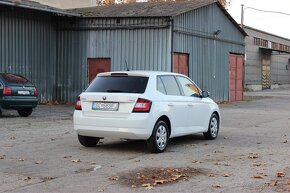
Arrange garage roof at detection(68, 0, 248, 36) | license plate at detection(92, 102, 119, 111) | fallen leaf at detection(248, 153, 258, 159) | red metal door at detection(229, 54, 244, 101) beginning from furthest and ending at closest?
red metal door at detection(229, 54, 244, 101), garage roof at detection(68, 0, 248, 36), license plate at detection(92, 102, 119, 111), fallen leaf at detection(248, 153, 258, 159)

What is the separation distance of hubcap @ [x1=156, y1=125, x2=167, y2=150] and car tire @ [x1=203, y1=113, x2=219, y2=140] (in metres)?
2.28

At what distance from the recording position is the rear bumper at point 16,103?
16.8 metres

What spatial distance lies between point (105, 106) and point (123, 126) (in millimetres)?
558

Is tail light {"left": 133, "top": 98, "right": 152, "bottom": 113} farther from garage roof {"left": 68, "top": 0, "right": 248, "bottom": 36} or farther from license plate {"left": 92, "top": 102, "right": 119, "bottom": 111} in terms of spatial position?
garage roof {"left": 68, "top": 0, "right": 248, "bottom": 36}

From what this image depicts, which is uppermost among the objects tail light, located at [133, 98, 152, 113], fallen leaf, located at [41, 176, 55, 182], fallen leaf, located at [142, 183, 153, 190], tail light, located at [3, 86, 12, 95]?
tail light, located at [3, 86, 12, 95]

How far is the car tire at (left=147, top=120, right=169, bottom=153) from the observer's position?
9.93 meters

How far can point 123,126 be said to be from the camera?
9.73m

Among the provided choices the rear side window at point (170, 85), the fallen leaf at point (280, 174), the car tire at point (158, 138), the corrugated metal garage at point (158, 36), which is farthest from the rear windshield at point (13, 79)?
the fallen leaf at point (280, 174)

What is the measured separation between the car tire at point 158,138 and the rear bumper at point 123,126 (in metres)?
0.16

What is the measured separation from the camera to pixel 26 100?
17.2 metres

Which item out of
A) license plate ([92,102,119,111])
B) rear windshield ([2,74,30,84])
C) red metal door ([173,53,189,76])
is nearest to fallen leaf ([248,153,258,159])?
license plate ([92,102,119,111])

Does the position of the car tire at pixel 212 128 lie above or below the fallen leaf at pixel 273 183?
above

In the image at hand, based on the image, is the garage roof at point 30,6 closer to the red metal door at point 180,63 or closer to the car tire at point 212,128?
the red metal door at point 180,63

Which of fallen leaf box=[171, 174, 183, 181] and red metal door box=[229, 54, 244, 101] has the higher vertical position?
red metal door box=[229, 54, 244, 101]
